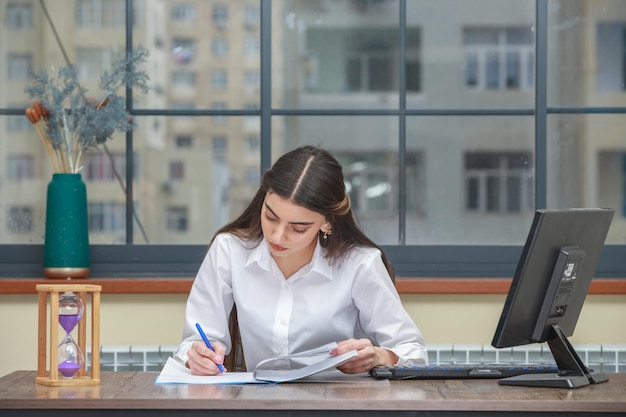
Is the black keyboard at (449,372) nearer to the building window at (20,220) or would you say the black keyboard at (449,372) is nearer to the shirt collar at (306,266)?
the shirt collar at (306,266)

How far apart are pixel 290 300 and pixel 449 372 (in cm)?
48

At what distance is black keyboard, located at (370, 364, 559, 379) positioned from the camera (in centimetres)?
235

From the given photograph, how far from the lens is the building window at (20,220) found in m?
3.80

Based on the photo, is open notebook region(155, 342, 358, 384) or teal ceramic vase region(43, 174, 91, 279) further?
teal ceramic vase region(43, 174, 91, 279)

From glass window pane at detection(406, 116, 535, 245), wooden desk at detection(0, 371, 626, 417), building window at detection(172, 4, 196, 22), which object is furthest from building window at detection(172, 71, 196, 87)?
wooden desk at detection(0, 371, 626, 417)

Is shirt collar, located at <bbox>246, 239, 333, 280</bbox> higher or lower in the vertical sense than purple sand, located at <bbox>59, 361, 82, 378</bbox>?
higher

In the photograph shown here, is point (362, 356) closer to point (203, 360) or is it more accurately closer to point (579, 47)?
point (203, 360)

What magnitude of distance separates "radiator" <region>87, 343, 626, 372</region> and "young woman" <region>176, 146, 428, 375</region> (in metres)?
0.72

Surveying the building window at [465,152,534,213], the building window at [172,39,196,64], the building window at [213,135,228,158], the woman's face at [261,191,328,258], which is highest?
the building window at [172,39,196,64]

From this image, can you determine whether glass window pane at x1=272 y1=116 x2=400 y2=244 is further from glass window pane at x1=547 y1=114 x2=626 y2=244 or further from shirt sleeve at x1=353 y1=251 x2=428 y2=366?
shirt sleeve at x1=353 y1=251 x2=428 y2=366

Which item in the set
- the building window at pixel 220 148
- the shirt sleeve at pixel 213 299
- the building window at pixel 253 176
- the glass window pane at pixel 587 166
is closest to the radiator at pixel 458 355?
the glass window pane at pixel 587 166

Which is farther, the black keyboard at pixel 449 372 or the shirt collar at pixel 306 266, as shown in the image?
the shirt collar at pixel 306 266

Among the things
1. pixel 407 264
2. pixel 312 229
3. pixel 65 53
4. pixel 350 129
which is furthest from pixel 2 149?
pixel 350 129

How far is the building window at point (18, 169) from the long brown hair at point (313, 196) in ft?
4.82
